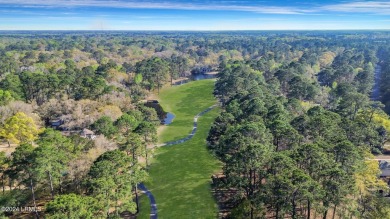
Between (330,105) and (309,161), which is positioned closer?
(309,161)

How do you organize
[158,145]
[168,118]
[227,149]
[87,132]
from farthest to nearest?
1. [168,118]
2. [158,145]
3. [87,132]
4. [227,149]

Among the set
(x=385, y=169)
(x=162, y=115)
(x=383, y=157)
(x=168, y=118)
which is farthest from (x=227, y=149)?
(x=162, y=115)

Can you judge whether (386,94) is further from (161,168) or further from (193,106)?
(161,168)

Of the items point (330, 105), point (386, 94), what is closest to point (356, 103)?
point (330, 105)

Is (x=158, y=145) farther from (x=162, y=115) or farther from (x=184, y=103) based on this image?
(x=184, y=103)

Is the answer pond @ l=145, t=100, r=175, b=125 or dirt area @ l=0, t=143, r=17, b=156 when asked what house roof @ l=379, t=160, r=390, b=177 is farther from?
dirt area @ l=0, t=143, r=17, b=156

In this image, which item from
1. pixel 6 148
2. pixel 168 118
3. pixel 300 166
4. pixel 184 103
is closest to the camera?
pixel 300 166
